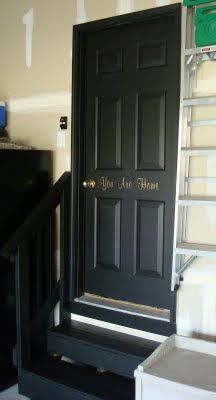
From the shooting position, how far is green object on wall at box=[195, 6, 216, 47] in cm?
223

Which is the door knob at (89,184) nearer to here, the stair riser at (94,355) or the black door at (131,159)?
the black door at (131,159)

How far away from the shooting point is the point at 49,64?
2.96 m

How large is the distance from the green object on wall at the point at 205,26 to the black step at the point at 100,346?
174 cm

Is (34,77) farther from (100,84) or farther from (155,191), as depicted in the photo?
(155,191)

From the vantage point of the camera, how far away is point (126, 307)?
278 cm

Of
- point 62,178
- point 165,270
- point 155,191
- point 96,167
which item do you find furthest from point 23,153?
point 165,270

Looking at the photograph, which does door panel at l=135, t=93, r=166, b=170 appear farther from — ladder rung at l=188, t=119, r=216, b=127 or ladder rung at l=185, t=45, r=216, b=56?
ladder rung at l=185, t=45, r=216, b=56

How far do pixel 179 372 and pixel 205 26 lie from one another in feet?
5.78

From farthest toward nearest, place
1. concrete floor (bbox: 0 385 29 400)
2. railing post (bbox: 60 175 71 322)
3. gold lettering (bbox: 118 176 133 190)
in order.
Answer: railing post (bbox: 60 175 71 322) → gold lettering (bbox: 118 176 133 190) → concrete floor (bbox: 0 385 29 400)

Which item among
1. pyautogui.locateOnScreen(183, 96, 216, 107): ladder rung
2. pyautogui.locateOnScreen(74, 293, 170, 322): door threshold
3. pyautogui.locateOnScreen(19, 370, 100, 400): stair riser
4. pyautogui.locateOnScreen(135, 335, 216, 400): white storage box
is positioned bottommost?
pyautogui.locateOnScreen(19, 370, 100, 400): stair riser

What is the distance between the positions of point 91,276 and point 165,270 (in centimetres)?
58

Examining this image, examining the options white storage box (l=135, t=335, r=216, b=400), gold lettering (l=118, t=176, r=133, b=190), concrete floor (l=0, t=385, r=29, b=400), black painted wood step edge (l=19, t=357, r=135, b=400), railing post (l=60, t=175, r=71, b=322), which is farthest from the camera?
railing post (l=60, t=175, r=71, b=322)

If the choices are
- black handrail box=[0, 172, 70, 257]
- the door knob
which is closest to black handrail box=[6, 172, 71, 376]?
black handrail box=[0, 172, 70, 257]

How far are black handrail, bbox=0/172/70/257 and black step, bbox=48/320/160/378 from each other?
2.27 feet
